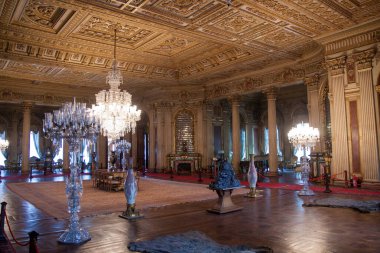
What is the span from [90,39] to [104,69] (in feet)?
7.83

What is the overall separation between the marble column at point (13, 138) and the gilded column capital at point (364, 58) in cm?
1880

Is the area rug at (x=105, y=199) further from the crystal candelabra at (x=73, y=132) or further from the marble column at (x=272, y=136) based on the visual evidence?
the marble column at (x=272, y=136)

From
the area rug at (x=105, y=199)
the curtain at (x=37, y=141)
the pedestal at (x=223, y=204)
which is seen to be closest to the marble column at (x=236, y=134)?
the area rug at (x=105, y=199)

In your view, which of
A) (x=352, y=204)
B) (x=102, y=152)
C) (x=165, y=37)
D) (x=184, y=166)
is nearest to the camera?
(x=352, y=204)

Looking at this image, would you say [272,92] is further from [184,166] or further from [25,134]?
[25,134]

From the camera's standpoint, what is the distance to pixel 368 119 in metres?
8.59

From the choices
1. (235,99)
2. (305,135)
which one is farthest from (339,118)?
(235,99)

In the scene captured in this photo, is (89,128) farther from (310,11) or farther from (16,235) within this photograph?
A: (310,11)

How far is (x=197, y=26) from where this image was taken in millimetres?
8586

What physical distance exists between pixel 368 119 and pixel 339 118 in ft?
2.57

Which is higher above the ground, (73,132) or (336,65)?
(336,65)

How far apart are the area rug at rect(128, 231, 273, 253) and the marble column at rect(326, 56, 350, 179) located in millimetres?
6442

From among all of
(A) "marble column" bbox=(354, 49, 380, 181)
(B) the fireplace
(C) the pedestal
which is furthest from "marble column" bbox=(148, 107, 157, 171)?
(C) the pedestal

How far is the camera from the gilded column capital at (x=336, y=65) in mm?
9195
